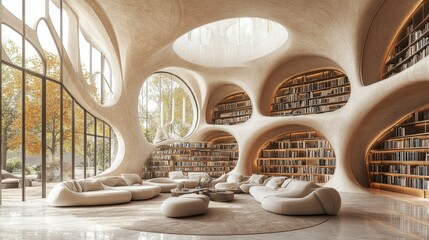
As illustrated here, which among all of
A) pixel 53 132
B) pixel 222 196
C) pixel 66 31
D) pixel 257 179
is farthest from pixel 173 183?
pixel 66 31

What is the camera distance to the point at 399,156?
10.9 metres

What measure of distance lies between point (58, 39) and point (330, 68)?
10.0 metres

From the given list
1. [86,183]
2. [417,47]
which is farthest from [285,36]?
[86,183]

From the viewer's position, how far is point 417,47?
9.35 m

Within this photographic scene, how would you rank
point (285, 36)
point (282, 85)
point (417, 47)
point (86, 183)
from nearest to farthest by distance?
point (86, 183)
point (417, 47)
point (285, 36)
point (282, 85)

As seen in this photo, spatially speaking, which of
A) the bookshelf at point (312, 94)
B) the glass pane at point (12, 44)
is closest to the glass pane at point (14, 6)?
the glass pane at point (12, 44)

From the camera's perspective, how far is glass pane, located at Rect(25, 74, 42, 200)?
29.7 feet

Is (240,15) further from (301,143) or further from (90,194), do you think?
(90,194)

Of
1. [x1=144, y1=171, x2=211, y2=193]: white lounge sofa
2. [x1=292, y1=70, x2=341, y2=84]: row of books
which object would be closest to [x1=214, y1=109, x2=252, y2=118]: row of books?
[x1=292, y1=70, x2=341, y2=84]: row of books

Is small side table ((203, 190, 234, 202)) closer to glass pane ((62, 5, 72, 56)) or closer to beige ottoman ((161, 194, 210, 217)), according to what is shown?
beige ottoman ((161, 194, 210, 217))

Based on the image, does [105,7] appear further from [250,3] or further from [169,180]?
[169,180]

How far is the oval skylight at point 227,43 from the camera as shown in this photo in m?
15.2

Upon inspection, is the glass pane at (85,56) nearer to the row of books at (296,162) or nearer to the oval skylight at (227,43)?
the oval skylight at (227,43)

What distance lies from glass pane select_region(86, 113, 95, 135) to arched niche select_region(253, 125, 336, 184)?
7314 millimetres
